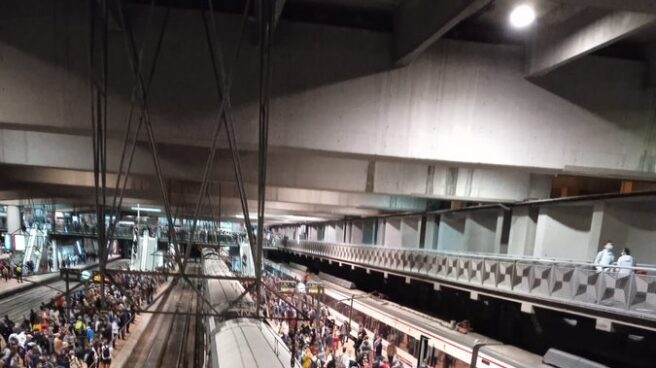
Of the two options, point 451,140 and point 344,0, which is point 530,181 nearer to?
point 451,140

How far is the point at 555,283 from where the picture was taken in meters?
8.73

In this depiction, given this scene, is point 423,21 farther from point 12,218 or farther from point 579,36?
point 12,218

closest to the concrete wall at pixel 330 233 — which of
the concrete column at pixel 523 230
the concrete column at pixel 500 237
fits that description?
the concrete column at pixel 500 237

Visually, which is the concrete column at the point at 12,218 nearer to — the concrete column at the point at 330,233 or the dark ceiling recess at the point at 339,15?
the concrete column at the point at 330,233

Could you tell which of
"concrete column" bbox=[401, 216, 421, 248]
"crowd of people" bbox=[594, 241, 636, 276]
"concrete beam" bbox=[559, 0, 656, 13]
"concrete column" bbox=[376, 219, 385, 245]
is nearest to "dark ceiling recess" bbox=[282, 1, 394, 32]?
"concrete beam" bbox=[559, 0, 656, 13]

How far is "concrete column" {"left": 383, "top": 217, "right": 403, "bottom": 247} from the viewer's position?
24936 mm

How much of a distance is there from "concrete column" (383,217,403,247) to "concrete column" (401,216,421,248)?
1.57 feet

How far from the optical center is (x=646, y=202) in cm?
1009

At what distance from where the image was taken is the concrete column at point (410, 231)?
23.2 meters

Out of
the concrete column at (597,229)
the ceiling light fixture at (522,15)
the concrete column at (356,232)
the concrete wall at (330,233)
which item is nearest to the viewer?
the ceiling light fixture at (522,15)

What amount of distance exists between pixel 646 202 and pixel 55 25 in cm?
1329

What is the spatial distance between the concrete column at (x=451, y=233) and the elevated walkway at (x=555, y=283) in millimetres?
4156

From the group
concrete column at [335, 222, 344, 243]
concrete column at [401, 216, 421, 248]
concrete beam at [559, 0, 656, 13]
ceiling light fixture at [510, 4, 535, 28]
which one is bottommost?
concrete column at [335, 222, 344, 243]

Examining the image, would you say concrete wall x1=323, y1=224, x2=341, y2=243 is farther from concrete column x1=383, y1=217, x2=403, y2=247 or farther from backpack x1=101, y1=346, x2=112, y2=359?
backpack x1=101, y1=346, x2=112, y2=359
